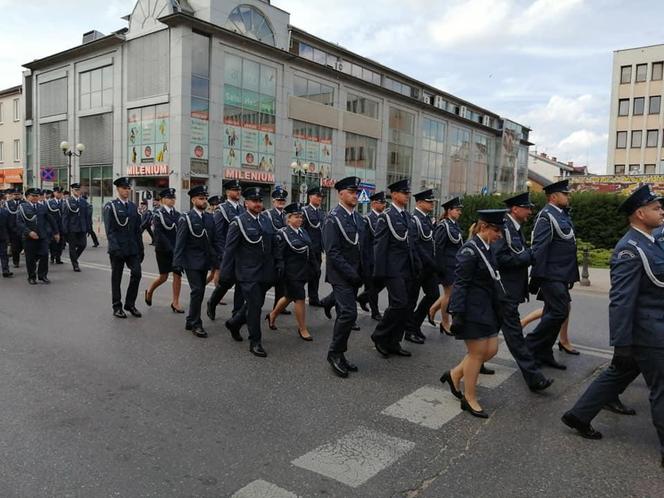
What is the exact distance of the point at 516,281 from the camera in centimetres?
566

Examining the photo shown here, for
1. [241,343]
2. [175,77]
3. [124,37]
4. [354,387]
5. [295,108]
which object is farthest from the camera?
[295,108]

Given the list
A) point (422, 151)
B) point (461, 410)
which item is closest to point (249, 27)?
point (422, 151)

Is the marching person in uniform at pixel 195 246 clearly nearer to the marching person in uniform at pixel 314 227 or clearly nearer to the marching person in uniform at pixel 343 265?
the marching person in uniform at pixel 314 227

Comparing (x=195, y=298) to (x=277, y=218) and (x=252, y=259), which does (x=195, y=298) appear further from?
(x=277, y=218)

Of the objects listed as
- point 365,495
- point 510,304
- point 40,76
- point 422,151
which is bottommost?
point 365,495

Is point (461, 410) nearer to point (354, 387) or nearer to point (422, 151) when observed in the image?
point (354, 387)

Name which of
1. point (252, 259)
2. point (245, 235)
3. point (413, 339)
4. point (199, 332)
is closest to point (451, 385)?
point (413, 339)

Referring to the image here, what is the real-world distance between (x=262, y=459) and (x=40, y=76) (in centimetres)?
4292

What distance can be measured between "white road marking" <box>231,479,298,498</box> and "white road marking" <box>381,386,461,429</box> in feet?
4.83

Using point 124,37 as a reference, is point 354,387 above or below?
below

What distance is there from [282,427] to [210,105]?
28.5 m


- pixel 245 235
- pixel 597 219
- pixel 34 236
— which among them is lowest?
pixel 34 236

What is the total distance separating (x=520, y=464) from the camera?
3.67 meters

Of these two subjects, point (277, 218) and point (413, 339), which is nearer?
point (413, 339)
